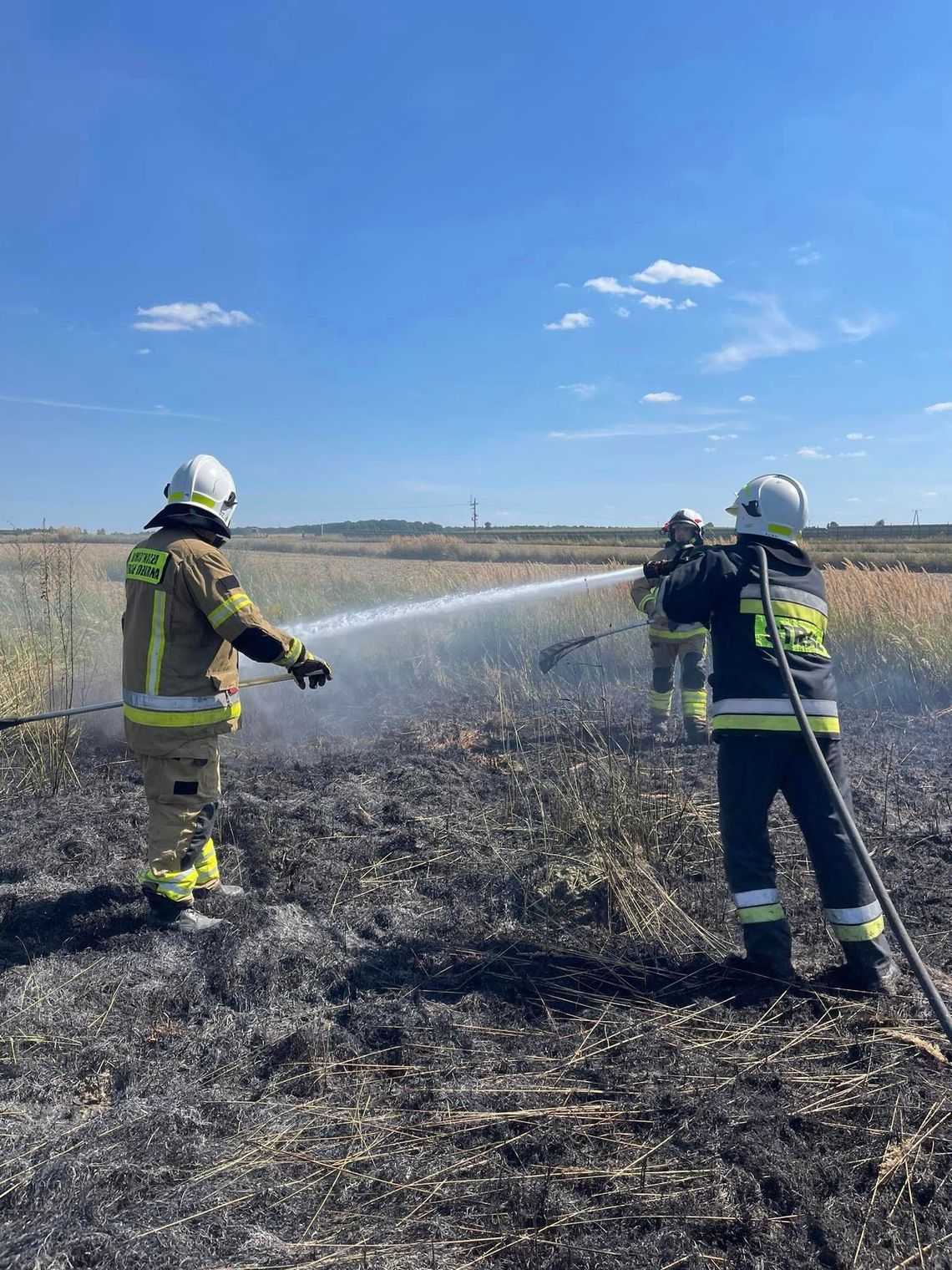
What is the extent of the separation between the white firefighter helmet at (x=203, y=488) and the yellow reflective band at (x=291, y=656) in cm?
75

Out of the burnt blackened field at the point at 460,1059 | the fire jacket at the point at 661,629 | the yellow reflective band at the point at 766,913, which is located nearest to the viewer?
the burnt blackened field at the point at 460,1059

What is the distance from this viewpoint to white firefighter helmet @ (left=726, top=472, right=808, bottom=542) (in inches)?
153

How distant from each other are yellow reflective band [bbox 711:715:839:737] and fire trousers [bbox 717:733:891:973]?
0.09 ft

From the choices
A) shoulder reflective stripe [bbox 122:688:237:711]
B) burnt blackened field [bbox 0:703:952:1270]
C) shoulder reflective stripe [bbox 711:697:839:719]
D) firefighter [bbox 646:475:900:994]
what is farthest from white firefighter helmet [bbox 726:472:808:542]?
shoulder reflective stripe [bbox 122:688:237:711]

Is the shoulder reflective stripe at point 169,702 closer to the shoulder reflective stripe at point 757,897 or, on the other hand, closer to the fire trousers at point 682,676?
the shoulder reflective stripe at point 757,897

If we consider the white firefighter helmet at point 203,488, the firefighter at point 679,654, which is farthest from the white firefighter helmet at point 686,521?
the white firefighter helmet at point 203,488

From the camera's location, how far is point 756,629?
11.8 ft

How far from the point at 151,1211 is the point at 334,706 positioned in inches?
263

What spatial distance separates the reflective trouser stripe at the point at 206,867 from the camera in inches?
163

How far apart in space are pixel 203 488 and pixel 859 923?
12.0 feet

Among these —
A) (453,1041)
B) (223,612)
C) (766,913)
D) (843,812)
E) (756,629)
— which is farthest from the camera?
(223,612)

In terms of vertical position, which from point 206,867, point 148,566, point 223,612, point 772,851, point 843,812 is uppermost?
point 148,566

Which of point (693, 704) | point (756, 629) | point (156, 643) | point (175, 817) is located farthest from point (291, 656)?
point (693, 704)

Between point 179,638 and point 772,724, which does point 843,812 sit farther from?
point 179,638
